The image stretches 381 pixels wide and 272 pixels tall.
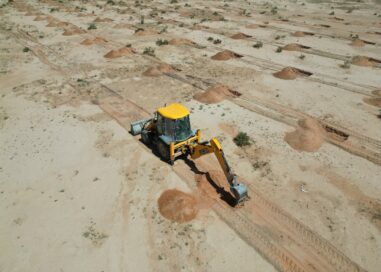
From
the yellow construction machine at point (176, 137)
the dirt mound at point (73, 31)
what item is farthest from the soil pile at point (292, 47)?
the dirt mound at point (73, 31)

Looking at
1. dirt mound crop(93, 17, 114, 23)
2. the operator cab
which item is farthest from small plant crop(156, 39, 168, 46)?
the operator cab

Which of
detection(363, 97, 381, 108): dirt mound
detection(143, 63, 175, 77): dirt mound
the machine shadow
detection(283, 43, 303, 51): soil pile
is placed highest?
detection(363, 97, 381, 108): dirt mound

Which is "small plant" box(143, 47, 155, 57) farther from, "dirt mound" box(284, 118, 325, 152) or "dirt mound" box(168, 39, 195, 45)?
"dirt mound" box(284, 118, 325, 152)

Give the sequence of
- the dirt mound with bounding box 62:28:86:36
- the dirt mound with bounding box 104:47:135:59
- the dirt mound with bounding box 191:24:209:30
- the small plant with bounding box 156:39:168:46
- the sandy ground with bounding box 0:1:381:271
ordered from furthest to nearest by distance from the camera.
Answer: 1. the dirt mound with bounding box 191:24:209:30
2. the dirt mound with bounding box 62:28:86:36
3. the small plant with bounding box 156:39:168:46
4. the dirt mound with bounding box 104:47:135:59
5. the sandy ground with bounding box 0:1:381:271

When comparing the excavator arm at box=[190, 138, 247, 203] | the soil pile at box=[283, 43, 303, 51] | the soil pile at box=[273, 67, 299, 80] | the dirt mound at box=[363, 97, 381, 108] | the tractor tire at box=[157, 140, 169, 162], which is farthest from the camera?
the soil pile at box=[283, 43, 303, 51]

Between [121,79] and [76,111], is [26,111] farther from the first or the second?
[121,79]

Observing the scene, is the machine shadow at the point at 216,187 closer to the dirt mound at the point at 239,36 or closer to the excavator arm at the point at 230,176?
the excavator arm at the point at 230,176
